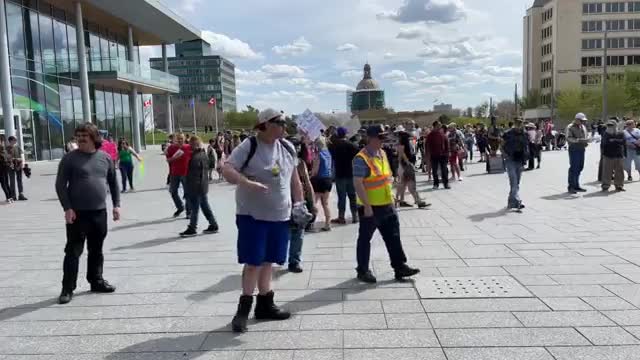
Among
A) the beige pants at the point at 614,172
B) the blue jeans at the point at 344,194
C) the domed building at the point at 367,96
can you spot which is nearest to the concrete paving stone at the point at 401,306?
the blue jeans at the point at 344,194

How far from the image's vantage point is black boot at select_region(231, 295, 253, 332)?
4359mm

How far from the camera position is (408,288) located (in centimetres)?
545

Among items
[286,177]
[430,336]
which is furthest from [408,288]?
[286,177]

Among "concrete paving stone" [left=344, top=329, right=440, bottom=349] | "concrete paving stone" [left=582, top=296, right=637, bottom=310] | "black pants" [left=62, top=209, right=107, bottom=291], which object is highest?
"black pants" [left=62, top=209, right=107, bottom=291]

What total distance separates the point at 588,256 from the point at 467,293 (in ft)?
7.22

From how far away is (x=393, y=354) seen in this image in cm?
389

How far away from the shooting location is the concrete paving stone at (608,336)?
157 inches

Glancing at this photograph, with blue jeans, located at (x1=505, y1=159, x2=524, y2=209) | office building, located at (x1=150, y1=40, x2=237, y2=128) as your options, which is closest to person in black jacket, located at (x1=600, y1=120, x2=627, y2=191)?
blue jeans, located at (x1=505, y1=159, x2=524, y2=209)

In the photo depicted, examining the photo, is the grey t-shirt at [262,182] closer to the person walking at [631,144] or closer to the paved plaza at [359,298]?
the paved plaza at [359,298]

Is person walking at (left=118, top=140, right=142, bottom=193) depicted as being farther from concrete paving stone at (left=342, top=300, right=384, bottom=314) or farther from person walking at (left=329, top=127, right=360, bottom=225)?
concrete paving stone at (left=342, top=300, right=384, bottom=314)

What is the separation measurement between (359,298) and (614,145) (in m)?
10.0

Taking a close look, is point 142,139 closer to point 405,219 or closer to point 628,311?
point 405,219

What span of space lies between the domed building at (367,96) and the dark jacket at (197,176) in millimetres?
119929

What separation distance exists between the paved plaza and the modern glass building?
72.4 ft
